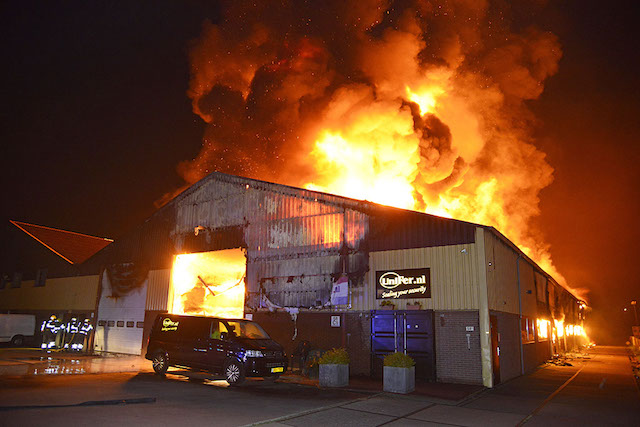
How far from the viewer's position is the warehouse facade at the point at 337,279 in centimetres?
1548

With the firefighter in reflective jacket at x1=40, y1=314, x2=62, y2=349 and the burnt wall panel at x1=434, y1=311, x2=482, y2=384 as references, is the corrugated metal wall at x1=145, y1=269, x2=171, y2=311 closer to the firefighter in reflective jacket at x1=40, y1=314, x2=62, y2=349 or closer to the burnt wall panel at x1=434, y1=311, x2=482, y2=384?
Result: the firefighter in reflective jacket at x1=40, y1=314, x2=62, y2=349

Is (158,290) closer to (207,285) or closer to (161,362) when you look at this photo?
(207,285)

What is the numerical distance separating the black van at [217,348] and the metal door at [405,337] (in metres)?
3.95

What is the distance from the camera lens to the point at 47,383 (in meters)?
12.4

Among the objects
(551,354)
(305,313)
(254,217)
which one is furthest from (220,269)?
(551,354)

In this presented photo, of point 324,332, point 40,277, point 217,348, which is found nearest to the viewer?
point 217,348

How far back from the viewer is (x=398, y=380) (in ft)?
42.5

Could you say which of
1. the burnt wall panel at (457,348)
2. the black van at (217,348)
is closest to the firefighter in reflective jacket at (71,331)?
the black van at (217,348)

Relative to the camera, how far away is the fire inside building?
15.5 metres

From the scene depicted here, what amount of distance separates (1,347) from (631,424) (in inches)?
1309

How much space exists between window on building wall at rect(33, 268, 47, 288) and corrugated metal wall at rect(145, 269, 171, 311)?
1280 cm

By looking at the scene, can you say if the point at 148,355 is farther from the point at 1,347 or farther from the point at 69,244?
the point at 69,244

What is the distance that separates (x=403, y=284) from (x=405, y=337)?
1945mm

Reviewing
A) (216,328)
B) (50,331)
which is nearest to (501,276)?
(216,328)
